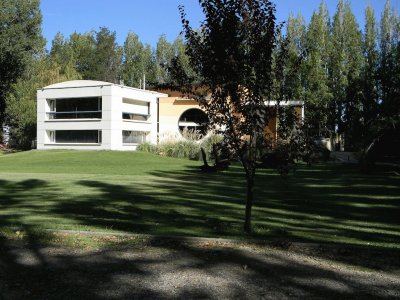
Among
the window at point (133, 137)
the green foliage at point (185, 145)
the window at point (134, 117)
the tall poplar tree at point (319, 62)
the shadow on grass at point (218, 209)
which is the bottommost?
the shadow on grass at point (218, 209)

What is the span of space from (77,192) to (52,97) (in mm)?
31864

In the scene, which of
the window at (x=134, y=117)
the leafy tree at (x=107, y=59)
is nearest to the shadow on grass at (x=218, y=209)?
the window at (x=134, y=117)

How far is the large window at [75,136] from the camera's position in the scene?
41688 millimetres

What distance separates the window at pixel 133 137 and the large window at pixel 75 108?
285 centimetres

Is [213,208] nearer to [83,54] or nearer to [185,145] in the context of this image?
[185,145]

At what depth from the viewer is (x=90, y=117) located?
41719 millimetres

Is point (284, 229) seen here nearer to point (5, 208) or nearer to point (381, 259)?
point (381, 259)

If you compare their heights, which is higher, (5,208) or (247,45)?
(247,45)

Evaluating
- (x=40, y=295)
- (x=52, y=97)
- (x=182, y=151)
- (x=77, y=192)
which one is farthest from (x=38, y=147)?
(x=40, y=295)

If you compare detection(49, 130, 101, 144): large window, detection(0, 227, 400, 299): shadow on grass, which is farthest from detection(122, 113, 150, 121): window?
detection(0, 227, 400, 299): shadow on grass

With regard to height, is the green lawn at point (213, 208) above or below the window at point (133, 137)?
below

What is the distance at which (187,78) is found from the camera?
24.2ft

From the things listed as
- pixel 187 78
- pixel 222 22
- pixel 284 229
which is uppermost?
pixel 222 22

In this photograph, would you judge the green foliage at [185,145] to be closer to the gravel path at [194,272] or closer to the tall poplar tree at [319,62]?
the tall poplar tree at [319,62]
